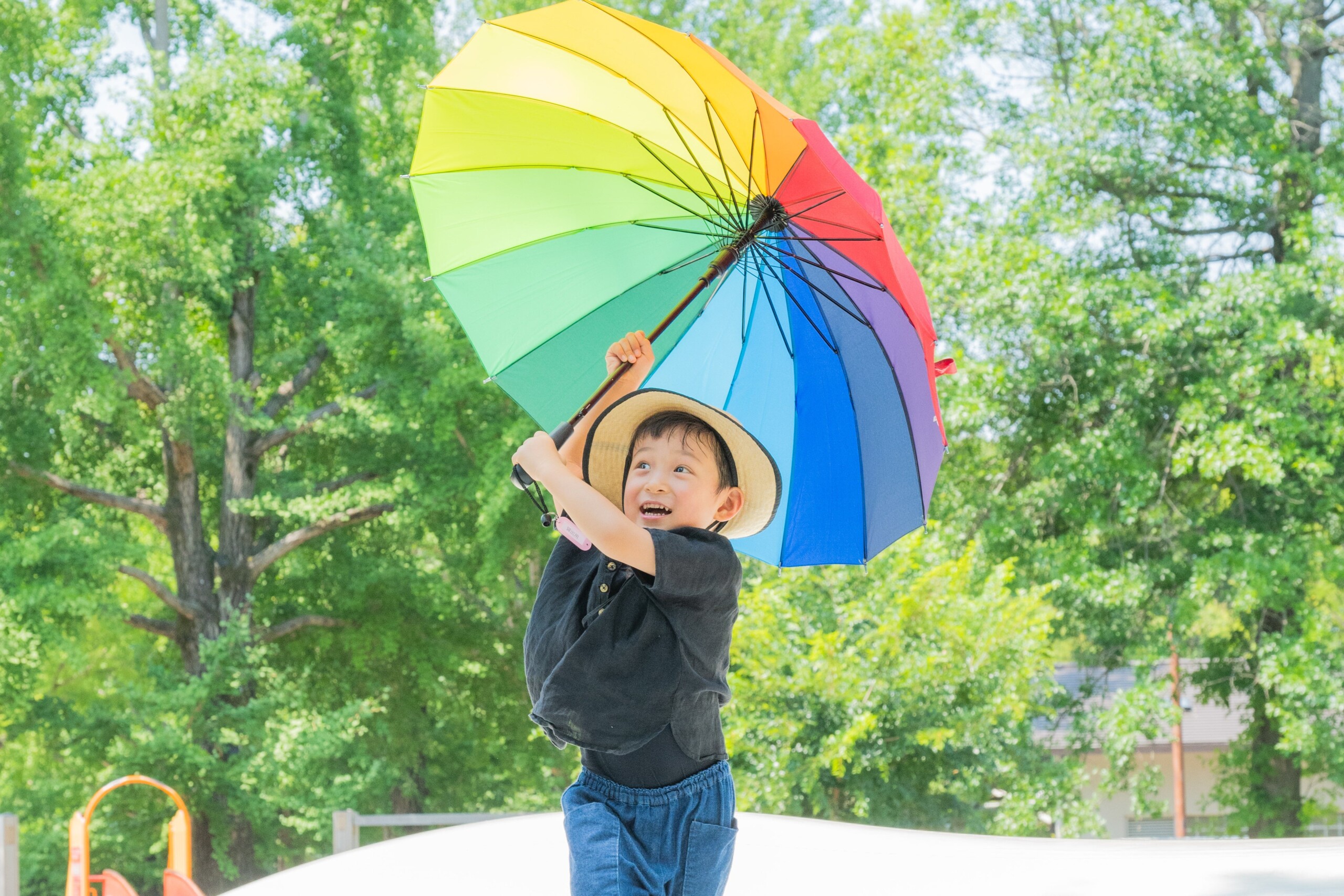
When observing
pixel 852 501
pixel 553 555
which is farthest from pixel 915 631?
pixel 553 555

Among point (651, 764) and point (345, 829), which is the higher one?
point (651, 764)

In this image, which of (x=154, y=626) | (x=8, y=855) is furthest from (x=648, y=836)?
(x=154, y=626)

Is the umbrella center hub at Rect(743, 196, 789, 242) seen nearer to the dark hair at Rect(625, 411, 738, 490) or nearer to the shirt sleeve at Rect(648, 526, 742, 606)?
the dark hair at Rect(625, 411, 738, 490)

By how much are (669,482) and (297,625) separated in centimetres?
1138

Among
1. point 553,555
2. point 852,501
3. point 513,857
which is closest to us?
point 553,555

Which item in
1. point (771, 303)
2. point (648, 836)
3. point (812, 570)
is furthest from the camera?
point (812, 570)

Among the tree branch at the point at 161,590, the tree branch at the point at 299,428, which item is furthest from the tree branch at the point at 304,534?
the tree branch at the point at 299,428

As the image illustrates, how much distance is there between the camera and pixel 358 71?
42.3 feet

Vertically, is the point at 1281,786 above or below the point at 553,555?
below

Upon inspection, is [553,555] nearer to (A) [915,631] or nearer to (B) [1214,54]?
(A) [915,631]

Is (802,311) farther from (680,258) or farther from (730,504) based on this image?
(730,504)

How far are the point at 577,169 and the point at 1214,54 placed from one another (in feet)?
28.4

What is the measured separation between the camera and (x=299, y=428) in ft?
39.0

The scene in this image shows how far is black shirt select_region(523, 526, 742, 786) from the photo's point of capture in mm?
1927
